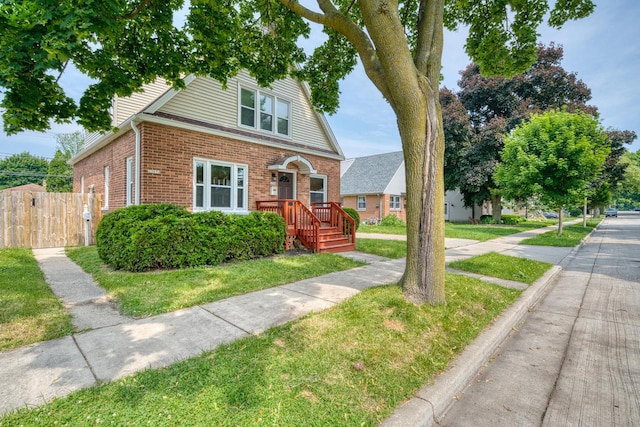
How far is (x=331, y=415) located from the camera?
2146 millimetres

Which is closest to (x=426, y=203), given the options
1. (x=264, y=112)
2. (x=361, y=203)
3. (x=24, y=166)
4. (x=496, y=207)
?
(x=264, y=112)

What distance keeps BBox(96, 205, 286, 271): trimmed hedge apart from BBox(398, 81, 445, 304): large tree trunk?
15.6 feet

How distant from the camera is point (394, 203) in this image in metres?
24.9

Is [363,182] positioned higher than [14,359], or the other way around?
[363,182]

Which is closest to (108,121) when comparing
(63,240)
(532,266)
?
(63,240)

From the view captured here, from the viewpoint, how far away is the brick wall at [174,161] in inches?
327

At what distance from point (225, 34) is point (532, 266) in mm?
8946

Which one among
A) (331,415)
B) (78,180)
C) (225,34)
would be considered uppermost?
(225,34)

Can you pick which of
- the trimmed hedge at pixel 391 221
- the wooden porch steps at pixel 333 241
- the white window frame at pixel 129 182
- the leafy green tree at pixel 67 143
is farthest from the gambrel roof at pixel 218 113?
the leafy green tree at pixel 67 143

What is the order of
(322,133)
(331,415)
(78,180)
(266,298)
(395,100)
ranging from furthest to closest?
1. (78,180)
2. (322,133)
3. (266,298)
4. (395,100)
5. (331,415)

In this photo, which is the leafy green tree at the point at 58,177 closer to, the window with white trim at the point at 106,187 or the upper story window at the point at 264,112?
the window with white trim at the point at 106,187

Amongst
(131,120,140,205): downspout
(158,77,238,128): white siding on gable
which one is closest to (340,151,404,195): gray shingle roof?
(158,77,238,128): white siding on gable

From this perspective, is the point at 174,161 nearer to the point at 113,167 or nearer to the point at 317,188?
the point at 113,167

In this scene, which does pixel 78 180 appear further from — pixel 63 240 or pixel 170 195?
pixel 170 195
